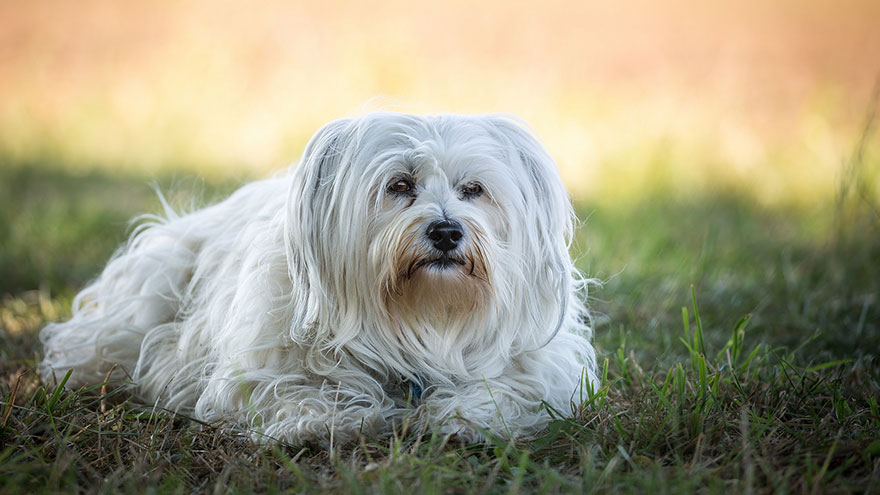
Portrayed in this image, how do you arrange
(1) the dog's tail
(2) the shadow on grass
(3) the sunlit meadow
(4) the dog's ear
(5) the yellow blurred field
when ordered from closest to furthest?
1. (3) the sunlit meadow
2. (4) the dog's ear
3. (1) the dog's tail
4. (2) the shadow on grass
5. (5) the yellow blurred field

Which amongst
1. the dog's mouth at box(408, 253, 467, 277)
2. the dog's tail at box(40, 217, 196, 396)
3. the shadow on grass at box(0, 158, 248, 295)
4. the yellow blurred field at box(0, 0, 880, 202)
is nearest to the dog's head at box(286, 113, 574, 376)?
the dog's mouth at box(408, 253, 467, 277)

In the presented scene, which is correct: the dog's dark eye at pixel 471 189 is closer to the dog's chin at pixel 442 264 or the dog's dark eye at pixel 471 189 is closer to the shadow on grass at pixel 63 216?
the dog's chin at pixel 442 264

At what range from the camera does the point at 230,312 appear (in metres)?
2.91

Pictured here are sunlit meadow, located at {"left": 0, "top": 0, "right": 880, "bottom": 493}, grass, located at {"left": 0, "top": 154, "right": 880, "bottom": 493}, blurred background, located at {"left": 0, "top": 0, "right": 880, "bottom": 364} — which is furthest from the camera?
blurred background, located at {"left": 0, "top": 0, "right": 880, "bottom": 364}

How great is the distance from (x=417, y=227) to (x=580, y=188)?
4.81m

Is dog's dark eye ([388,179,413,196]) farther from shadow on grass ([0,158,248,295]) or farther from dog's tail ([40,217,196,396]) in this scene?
shadow on grass ([0,158,248,295])

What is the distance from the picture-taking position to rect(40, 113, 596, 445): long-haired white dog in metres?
2.57

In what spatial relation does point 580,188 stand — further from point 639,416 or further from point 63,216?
point 639,416

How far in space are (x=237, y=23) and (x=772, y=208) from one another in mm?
7143

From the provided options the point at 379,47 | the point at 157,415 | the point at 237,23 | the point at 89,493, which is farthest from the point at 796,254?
the point at 237,23

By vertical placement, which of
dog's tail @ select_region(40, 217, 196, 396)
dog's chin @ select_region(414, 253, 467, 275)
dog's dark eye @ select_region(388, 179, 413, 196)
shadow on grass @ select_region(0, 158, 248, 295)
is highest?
dog's dark eye @ select_region(388, 179, 413, 196)

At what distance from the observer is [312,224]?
2.67m

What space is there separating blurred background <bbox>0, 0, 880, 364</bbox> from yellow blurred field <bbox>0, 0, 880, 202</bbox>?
0.11ft

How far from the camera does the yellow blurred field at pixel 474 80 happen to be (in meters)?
7.35
